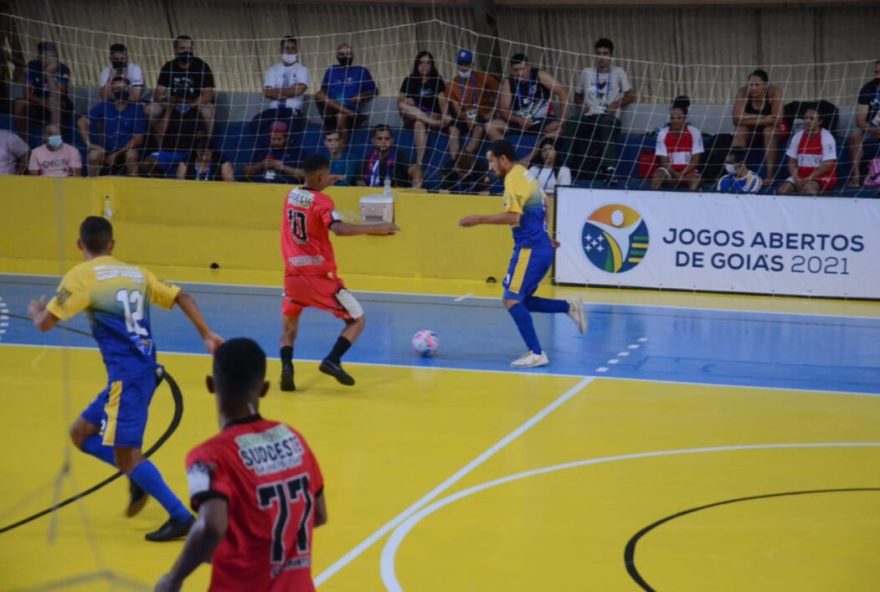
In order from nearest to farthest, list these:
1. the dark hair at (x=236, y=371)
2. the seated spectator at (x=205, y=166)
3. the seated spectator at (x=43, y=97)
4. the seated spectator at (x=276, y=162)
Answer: the dark hair at (x=236, y=371) → the seated spectator at (x=276, y=162) → the seated spectator at (x=205, y=166) → the seated spectator at (x=43, y=97)

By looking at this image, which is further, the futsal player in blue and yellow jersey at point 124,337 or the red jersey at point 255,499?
the futsal player in blue and yellow jersey at point 124,337

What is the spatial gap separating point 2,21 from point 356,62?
20.9 feet

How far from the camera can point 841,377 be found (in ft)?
37.7

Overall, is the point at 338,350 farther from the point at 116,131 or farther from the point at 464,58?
the point at 116,131

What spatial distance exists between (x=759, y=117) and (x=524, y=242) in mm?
6943

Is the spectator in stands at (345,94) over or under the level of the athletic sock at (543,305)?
over

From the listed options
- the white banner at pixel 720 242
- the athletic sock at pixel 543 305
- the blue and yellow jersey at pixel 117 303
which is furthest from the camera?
the white banner at pixel 720 242

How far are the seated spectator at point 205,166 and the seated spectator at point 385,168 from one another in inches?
84.2

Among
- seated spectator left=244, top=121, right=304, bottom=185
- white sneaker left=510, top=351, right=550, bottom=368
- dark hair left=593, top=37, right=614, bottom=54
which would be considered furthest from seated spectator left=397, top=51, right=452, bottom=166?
white sneaker left=510, top=351, right=550, bottom=368

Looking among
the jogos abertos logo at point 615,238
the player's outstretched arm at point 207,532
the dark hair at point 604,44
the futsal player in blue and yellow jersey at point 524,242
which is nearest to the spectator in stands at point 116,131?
the dark hair at point 604,44

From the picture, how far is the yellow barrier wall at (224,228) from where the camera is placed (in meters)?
17.1

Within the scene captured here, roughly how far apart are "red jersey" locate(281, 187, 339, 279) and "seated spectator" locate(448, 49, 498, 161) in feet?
24.8

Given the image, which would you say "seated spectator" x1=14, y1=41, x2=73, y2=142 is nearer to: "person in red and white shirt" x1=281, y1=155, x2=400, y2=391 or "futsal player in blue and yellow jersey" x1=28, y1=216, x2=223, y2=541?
"person in red and white shirt" x1=281, y1=155, x2=400, y2=391

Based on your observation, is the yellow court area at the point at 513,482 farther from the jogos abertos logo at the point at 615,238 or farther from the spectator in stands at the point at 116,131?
the spectator in stands at the point at 116,131
